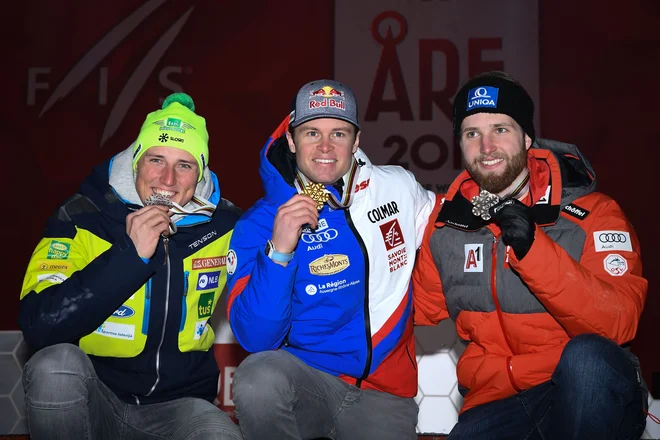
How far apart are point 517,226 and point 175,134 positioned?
1265 mm

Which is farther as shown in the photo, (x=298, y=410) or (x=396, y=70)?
(x=396, y=70)

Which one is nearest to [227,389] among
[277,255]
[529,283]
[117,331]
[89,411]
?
[117,331]

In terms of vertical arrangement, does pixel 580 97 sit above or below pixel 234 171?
above

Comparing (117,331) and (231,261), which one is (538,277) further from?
(117,331)

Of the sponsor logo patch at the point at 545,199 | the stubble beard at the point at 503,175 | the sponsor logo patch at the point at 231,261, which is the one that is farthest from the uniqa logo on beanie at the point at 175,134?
the sponsor logo patch at the point at 545,199

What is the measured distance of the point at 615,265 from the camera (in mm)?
2279

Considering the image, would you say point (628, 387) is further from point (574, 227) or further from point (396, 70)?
point (396, 70)

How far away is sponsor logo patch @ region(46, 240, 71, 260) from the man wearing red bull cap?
1.83 ft

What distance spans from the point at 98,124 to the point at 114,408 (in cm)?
270

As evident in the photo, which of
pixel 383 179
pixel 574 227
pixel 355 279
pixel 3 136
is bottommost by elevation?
pixel 355 279

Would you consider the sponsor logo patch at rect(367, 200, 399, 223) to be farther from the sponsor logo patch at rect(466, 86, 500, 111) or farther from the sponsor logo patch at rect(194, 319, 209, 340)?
the sponsor logo patch at rect(194, 319, 209, 340)

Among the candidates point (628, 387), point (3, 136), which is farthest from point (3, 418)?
point (628, 387)

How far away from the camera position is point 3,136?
460 cm

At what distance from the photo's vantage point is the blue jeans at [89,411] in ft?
6.86
